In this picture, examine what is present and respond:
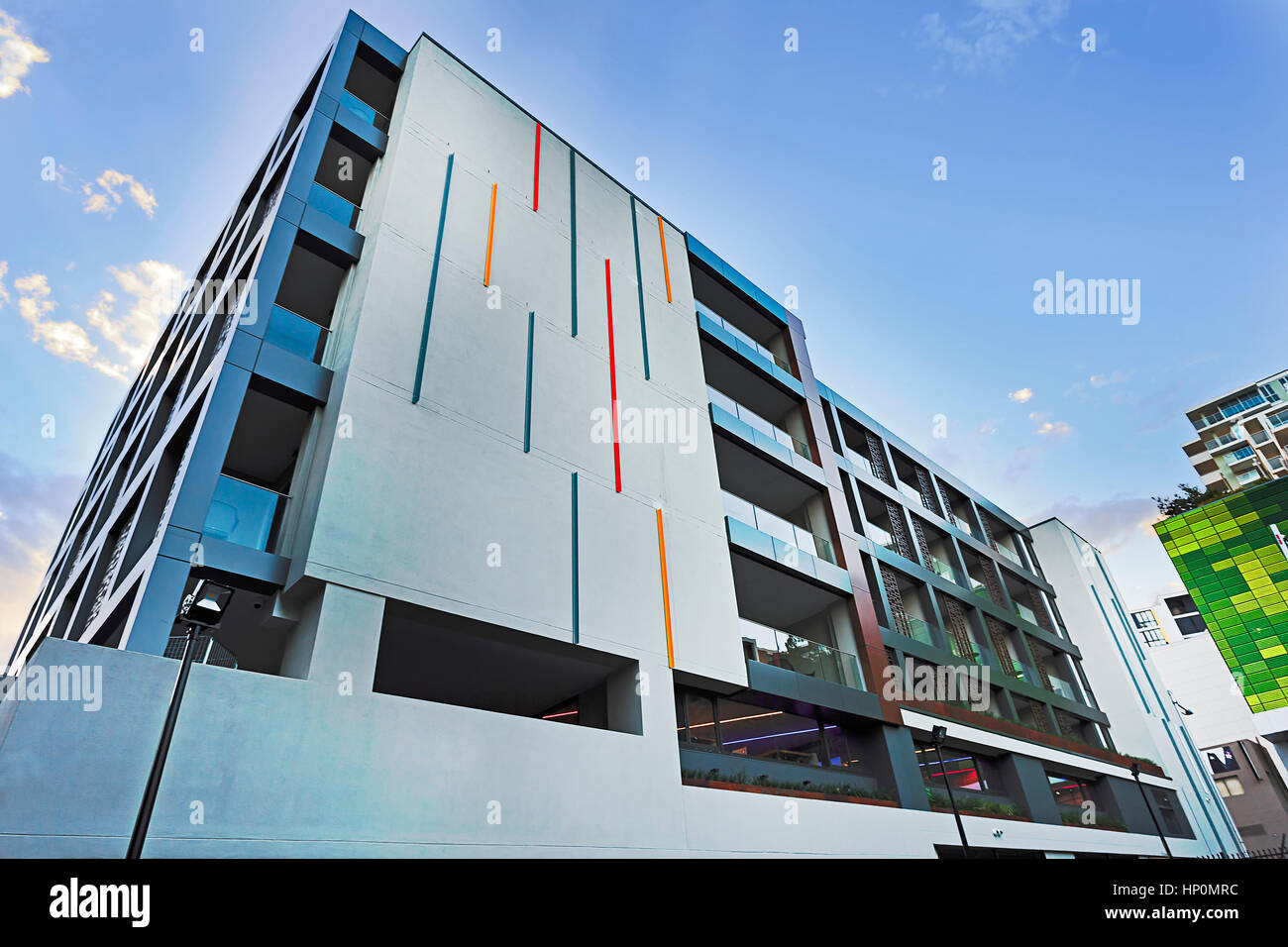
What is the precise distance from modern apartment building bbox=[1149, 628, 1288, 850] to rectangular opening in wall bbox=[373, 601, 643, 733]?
59891mm

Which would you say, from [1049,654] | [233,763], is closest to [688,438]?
[233,763]

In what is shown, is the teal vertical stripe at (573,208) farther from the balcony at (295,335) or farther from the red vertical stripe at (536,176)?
the balcony at (295,335)

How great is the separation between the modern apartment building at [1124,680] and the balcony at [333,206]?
43.0 meters

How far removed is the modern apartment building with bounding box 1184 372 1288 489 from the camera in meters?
74.6

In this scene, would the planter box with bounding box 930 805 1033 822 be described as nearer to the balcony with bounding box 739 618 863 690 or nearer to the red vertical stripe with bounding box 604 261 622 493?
the balcony with bounding box 739 618 863 690

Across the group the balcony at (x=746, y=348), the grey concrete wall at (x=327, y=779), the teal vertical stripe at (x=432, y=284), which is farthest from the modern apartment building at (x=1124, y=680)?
the teal vertical stripe at (x=432, y=284)

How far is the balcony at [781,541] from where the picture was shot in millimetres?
19484

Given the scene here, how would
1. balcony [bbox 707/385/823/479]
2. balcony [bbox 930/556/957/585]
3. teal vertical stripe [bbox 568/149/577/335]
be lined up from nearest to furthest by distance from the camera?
1. teal vertical stripe [bbox 568/149/577/335]
2. balcony [bbox 707/385/823/479]
3. balcony [bbox 930/556/957/585]

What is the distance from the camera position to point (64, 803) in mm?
7480

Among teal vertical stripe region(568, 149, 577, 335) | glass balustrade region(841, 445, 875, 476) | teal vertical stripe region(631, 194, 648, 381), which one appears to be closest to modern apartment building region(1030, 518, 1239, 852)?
glass balustrade region(841, 445, 875, 476)

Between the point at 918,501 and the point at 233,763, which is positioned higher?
the point at 918,501

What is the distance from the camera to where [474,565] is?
12547 mm
